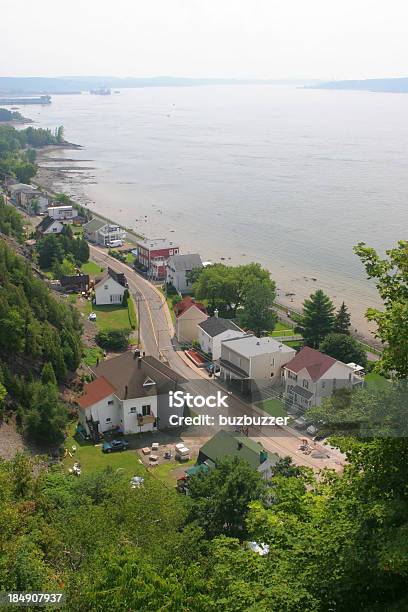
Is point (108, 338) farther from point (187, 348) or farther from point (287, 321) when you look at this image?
point (287, 321)

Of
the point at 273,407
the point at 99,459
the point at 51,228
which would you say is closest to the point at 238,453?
the point at 99,459

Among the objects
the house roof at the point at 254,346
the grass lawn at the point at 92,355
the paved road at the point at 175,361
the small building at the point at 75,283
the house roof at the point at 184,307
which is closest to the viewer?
the paved road at the point at 175,361

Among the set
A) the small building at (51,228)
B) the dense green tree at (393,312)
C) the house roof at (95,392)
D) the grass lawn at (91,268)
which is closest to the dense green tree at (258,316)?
the house roof at (95,392)

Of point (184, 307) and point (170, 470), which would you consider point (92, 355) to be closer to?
point (184, 307)

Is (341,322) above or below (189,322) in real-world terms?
above

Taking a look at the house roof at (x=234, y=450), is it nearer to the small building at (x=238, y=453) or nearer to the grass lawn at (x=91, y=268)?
the small building at (x=238, y=453)

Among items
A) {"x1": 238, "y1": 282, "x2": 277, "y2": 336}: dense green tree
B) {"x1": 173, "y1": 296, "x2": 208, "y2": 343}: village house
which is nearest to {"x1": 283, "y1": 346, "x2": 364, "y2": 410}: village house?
{"x1": 238, "y1": 282, "x2": 277, "y2": 336}: dense green tree
